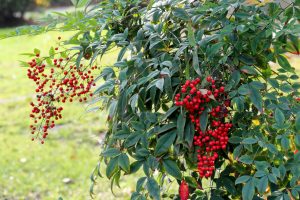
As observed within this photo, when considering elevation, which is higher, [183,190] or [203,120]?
[203,120]

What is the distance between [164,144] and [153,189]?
0.18 m

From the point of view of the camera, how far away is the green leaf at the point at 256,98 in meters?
2.07

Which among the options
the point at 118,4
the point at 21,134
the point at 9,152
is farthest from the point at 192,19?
the point at 21,134

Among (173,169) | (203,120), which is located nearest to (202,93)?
(203,120)

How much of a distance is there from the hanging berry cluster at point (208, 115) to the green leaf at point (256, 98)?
10 cm

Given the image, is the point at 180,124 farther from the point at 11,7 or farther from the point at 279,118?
the point at 11,7

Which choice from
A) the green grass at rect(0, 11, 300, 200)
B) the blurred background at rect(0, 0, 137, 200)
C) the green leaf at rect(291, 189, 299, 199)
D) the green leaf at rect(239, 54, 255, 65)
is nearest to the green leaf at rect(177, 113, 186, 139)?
the green leaf at rect(239, 54, 255, 65)

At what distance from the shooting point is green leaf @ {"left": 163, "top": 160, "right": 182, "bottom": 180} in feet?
7.01

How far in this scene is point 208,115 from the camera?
2059mm

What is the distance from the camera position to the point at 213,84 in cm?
205

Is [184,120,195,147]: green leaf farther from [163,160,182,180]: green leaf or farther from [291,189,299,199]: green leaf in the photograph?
[291,189,299,199]: green leaf

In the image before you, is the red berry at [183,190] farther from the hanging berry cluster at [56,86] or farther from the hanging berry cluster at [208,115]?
the hanging berry cluster at [56,86]

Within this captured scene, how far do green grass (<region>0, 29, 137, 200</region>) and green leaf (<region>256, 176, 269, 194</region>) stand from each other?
1.66 m

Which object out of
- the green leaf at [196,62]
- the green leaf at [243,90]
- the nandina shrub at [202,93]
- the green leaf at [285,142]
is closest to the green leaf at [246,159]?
the nandina shrub at [202,93]
